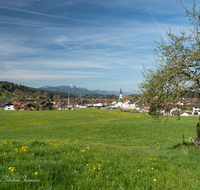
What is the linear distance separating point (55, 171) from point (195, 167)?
23.1 feet

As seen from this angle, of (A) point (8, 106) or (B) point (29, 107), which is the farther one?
(A) point (8, 106)

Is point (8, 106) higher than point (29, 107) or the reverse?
the reverse

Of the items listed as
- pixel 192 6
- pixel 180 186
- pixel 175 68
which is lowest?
pixel 180 186

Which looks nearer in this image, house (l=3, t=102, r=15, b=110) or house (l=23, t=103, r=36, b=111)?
house (l=23, t=103, r=36, b=111)

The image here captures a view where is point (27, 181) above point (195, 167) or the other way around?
above

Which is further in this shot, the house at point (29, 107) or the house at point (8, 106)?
the house at point (8, 106)

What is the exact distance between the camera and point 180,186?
16.7 feet

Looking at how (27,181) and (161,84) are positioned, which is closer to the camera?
(27,181)

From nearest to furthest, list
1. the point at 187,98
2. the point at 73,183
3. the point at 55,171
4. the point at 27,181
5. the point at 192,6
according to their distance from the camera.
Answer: the point at 27,181 → the point at 73,183 → the point at 55,171 → the point at 192,6 → the point at 187,98

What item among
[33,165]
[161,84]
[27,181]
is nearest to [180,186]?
[27,181]

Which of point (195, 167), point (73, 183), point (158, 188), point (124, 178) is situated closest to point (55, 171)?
point (73, 183)

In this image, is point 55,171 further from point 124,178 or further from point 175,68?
point 175,68

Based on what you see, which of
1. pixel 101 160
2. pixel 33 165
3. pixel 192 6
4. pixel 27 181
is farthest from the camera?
pixel 192 6

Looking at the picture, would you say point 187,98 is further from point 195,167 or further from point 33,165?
point 33,165
